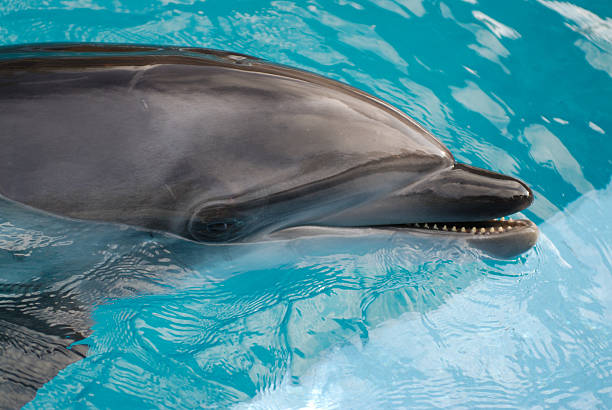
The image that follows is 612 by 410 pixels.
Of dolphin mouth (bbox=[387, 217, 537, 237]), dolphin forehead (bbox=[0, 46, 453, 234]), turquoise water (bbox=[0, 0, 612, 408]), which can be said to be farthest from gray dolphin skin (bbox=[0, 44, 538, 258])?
turquoise water (bbox=[0, 0, 612, 408])

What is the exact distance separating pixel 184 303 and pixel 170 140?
1.76 meters

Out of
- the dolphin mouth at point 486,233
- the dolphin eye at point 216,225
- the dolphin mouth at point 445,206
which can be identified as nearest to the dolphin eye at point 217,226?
the dolphin eye at point 216,225

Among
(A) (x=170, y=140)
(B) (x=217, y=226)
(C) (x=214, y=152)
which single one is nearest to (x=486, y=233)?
(B) (x=217, y=226)

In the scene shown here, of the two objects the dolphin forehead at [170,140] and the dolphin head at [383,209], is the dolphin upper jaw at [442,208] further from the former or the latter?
the dolphin forehead at [170,140]

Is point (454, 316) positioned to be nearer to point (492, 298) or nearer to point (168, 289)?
point (492, 298)

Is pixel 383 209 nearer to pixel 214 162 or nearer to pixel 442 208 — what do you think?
pixel 442 208

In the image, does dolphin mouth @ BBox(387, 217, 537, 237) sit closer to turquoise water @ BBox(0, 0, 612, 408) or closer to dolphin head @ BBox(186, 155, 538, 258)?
dolphin head @ BBox(186, 155, 538, 258)

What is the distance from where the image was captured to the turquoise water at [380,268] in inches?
157

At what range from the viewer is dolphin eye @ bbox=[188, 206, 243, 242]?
3.40 metres

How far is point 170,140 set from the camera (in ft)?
10.6

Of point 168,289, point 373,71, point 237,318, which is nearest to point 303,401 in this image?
point 237,318

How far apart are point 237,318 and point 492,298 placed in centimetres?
240

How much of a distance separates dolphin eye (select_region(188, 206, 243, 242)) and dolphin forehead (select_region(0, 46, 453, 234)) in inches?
3.4

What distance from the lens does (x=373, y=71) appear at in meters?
7.10
